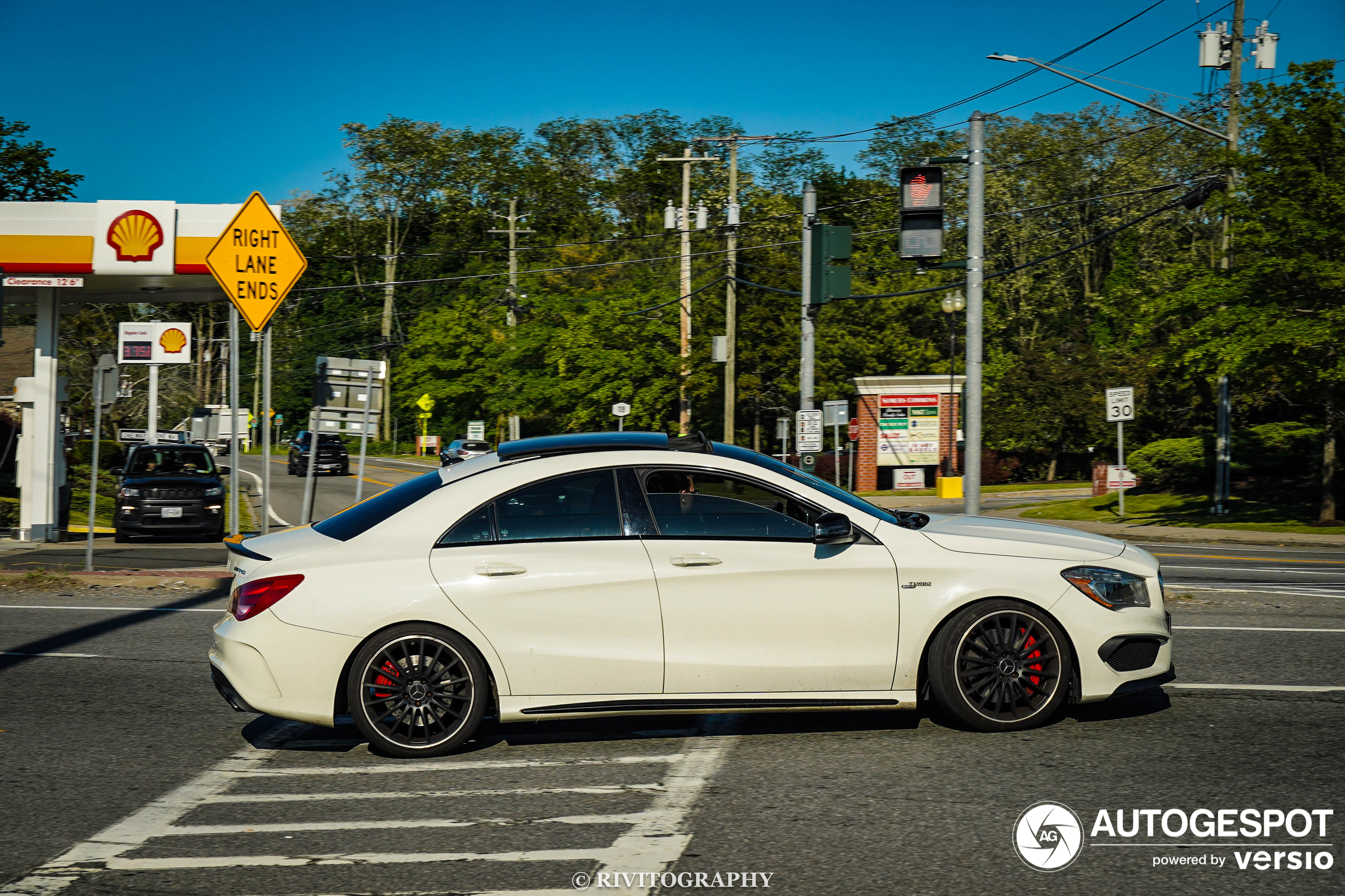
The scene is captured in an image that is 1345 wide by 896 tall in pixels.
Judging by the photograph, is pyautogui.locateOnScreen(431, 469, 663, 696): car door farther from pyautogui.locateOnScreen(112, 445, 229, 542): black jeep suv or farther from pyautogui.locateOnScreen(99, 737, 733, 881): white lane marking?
pyautogui.locateOnScreen(112, 445, 229, 542): black jeep suv

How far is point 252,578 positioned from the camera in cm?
607

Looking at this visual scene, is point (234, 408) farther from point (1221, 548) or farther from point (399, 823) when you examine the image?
point (1221, 548)

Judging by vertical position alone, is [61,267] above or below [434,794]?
above

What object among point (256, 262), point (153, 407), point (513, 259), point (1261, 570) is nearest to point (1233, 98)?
point (1261, 570)

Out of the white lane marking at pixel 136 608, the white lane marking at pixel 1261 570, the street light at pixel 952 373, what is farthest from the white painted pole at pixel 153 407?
the white lane marking at pixel 1261 570

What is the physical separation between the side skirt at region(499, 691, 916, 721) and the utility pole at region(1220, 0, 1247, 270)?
24.1m

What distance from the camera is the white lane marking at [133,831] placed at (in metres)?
4.33

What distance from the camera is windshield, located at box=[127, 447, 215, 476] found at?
21.6 meters


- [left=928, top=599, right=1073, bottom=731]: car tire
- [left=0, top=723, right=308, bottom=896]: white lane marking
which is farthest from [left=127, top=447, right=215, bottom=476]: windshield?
[left=928, top=599, right=1073, bottom=731]: car tire

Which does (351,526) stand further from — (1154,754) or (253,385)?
(253,385)

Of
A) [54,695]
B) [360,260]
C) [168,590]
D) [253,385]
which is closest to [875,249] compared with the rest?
[360,260]

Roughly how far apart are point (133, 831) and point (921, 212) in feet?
35.2

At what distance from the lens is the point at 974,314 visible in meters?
13.9

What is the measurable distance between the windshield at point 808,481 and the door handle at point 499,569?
4.05ft
